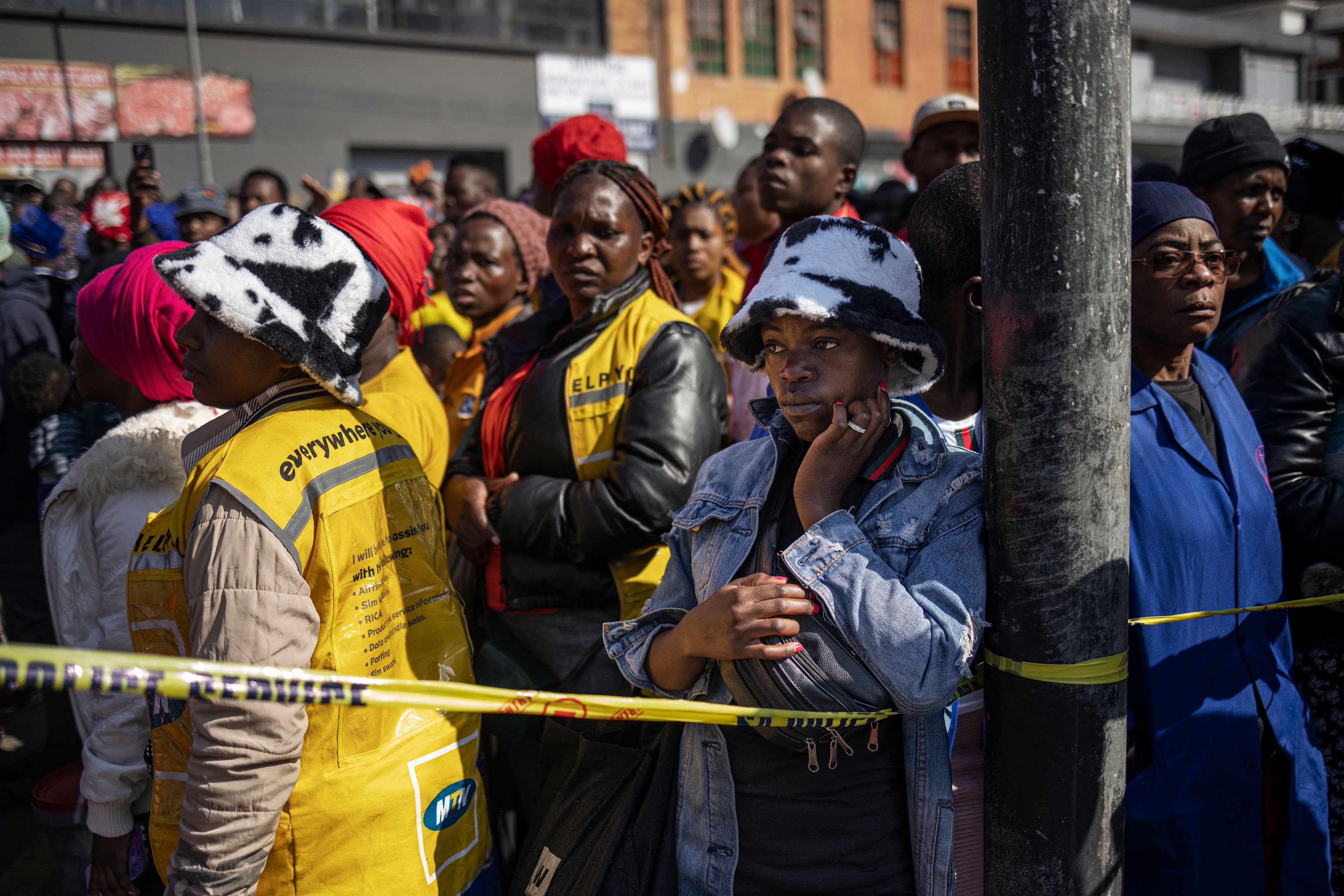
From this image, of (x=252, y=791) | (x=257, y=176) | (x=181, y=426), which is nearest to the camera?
(x=252, y=791)

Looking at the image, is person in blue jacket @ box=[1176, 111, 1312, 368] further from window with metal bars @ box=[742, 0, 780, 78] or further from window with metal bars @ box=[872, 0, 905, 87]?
window with metal bars @ box=[872, 0, 905, 87]

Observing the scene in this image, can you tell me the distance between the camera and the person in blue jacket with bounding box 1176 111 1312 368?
3488 millimetres

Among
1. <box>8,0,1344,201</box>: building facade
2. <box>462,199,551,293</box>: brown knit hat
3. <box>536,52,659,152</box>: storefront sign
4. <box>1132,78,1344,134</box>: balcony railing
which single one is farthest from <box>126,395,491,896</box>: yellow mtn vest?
<box>1132,78,1344,134</box>: balcony railing

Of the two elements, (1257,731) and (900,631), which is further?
(1257,731)

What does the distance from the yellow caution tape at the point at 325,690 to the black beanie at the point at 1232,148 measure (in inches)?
107

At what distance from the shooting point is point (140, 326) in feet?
8.19

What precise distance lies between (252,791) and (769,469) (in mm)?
1166

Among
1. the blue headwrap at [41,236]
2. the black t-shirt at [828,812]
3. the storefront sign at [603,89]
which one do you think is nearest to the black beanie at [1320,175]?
the black t-shirt at [828,812]

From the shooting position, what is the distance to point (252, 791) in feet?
5.47

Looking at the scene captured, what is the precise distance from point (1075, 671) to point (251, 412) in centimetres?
172

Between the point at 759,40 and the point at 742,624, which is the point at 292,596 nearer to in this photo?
the point at 742,624

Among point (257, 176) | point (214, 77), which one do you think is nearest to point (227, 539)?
point (257, 176)

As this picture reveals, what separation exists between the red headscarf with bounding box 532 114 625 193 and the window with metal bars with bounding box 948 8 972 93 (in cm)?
2676

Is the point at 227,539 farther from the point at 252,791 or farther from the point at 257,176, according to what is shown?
the point at 257,176
